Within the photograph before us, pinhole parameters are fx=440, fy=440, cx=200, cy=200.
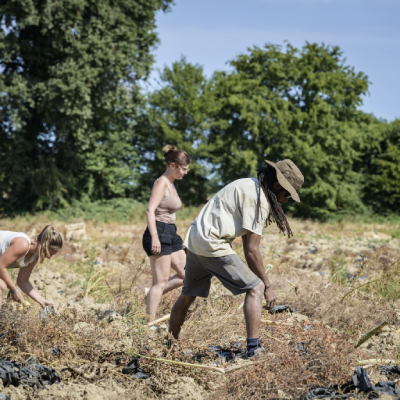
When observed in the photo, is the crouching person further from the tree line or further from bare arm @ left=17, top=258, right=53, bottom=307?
the tree line

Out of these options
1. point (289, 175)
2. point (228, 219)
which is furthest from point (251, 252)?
point (289, 175)

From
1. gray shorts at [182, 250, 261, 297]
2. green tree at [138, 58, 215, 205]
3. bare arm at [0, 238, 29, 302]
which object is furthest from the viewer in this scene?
green tree at [138, 58, 215, 205]

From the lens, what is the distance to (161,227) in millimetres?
4676

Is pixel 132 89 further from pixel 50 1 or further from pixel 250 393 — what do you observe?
pixel 250 393

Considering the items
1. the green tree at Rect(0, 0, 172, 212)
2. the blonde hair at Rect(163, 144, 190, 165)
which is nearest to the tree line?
the green tree at Rect(0, 0, 172, 212)

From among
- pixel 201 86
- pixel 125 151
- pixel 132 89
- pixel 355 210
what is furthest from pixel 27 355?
pixel 355 210

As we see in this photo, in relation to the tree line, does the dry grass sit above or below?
below

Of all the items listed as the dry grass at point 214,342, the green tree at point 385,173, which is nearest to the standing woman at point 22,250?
the dry grass at point 214,342

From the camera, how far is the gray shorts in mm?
3607

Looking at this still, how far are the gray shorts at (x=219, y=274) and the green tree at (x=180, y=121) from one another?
2150cm

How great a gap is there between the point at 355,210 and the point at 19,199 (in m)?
19.9

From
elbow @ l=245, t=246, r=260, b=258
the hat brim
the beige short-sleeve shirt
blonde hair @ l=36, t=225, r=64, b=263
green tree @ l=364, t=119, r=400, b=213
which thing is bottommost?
blonde hair @ l=36, t=225, r=64, b=263

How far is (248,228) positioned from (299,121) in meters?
23.8

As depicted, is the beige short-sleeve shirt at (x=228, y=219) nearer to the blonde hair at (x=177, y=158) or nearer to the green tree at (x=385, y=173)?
the blonde hair at (x=177, y=158)
